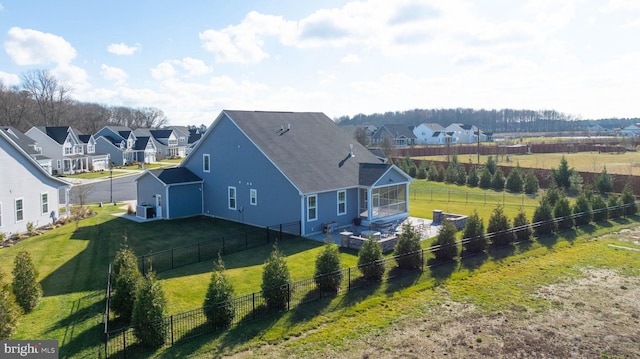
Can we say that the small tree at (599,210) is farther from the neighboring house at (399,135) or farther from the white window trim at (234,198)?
the neighboring house at (399,135)

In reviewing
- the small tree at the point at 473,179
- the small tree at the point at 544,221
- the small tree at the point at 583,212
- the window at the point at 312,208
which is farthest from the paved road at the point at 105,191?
the small tree at the point at 583,212

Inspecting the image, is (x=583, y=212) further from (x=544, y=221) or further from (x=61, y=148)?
(x=61, y=148)

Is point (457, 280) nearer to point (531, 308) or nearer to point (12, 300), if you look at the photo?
point (531, 308)

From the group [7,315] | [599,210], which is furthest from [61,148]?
[599,210]

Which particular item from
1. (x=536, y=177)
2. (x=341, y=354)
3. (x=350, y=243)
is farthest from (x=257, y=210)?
(x=536, y=177)

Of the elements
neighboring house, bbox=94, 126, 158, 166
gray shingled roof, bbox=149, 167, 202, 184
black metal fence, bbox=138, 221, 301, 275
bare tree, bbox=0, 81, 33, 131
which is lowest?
black metal fence, bbox=138, 221, 301, 275

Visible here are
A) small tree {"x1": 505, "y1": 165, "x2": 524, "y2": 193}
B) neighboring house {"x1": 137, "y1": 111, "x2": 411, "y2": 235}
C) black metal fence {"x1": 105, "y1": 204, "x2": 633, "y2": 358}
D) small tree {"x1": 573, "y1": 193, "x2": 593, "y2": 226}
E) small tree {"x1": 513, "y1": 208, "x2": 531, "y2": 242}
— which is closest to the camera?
black metal fence {"x1": 105, "y1": 204, "x2": 633, "y2": 358}

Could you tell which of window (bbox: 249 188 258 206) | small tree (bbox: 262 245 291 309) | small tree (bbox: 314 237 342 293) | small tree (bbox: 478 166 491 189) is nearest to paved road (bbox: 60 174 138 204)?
window (bbox: 249 188 258 206)

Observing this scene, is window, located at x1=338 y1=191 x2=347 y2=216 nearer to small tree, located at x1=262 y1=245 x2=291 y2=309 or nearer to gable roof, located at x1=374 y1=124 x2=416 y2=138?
small tree, located at x1=262 y1=245 x2=291 y2=309
